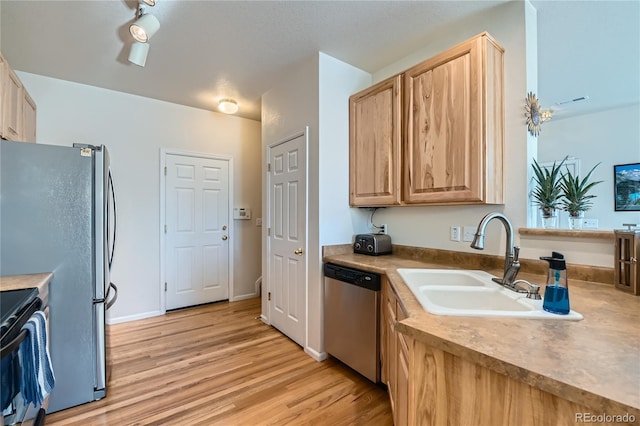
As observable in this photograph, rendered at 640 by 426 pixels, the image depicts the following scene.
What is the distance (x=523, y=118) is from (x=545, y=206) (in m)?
0.57

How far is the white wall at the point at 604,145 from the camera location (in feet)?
11.0

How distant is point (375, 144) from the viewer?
7.76ft

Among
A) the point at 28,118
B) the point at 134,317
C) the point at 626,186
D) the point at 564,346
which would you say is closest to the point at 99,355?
the point at 134,317

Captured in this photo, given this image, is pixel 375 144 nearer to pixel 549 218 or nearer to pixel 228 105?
pixel 549 218

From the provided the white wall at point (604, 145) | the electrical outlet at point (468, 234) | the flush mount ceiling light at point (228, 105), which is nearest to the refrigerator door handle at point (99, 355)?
the flush mount ceiling light at point (228, 105)

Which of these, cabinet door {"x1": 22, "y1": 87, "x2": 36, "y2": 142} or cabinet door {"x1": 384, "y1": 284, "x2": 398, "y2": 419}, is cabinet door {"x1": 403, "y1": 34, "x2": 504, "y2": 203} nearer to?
cabinet door {"x1": 384, "y1": 284, "x2": 398, "y2": 419}

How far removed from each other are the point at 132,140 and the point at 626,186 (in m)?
5.87

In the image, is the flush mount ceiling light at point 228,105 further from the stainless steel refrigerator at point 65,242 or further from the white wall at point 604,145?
the white wall at point 604,145

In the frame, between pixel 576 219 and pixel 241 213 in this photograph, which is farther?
pixel 241 213

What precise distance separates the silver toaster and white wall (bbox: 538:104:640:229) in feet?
9.73

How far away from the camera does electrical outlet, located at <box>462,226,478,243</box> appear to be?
202 centimetres

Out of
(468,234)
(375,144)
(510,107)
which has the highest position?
(510,107)

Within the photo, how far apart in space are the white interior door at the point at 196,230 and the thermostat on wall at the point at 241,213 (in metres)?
0.12

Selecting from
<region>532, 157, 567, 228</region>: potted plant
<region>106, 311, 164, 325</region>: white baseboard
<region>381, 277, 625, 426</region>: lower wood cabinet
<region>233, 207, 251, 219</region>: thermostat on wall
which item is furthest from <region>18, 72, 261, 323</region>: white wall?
<region>532, 157, 567, 228</region>: potted plant
